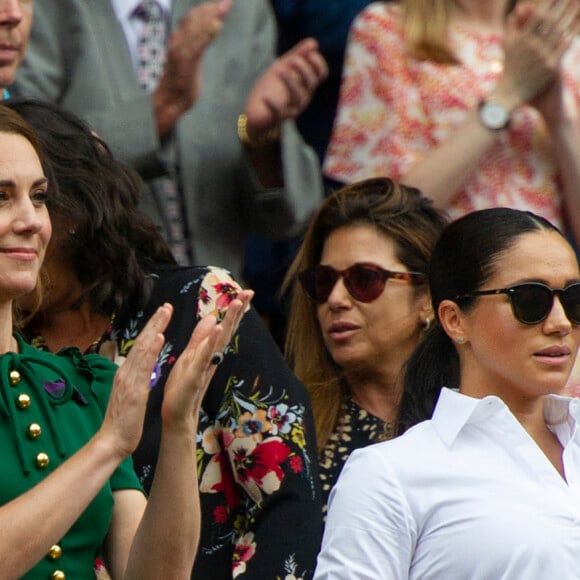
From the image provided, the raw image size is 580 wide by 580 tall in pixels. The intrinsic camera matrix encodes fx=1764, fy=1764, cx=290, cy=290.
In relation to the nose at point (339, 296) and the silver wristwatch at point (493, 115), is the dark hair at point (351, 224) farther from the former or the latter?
the silver wristwatch at point (493, 115)

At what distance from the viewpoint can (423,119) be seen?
5609 mm

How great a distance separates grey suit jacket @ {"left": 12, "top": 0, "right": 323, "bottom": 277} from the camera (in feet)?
17.6

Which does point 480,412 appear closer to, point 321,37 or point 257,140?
point 257,140

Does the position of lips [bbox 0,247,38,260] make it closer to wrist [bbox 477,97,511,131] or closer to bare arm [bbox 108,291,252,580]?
bare arm [bbox 108,291,252,580]

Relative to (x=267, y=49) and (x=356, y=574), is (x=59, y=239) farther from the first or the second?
(x=267, y=49)

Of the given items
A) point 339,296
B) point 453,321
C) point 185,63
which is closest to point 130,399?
point 453,321

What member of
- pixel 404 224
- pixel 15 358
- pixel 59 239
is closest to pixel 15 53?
pixel 59 239

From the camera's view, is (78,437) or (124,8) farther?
(124,8)

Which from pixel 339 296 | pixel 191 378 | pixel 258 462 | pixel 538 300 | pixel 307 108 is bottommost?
pixel 307 108

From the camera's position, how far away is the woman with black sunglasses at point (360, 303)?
16.3 feet

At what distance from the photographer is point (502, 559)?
355cm

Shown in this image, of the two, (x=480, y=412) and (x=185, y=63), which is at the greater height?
(x=185, y=63)

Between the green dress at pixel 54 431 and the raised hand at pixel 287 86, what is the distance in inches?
66.3

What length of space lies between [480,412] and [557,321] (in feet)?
0.89
